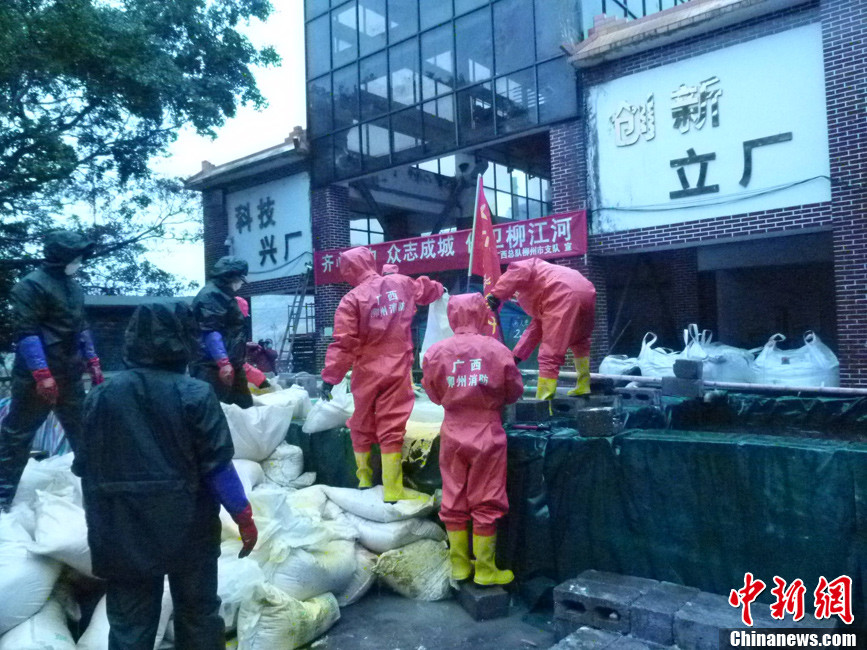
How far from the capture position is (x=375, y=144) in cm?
1277

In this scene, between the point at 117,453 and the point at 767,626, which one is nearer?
the point at 117,453

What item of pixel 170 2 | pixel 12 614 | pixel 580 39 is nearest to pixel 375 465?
pixel 12 614

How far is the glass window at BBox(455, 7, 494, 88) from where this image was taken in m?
11.1

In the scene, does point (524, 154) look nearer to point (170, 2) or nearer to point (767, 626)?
point (170, 2)

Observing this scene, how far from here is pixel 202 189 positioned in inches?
614

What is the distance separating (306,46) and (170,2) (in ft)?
8.89

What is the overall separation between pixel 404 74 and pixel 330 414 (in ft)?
28.8

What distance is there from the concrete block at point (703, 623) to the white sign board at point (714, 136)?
253 inches

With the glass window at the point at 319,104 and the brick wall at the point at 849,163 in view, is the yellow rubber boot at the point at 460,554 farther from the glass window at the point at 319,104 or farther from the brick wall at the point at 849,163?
the glass window at the point at 319,104

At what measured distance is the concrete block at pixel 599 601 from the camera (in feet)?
10.6

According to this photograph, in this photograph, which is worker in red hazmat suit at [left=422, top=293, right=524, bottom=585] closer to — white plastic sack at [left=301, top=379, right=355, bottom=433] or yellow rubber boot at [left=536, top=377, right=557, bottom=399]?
yellow rubber boot at [left=536, top=377, right=557, bottom=399]

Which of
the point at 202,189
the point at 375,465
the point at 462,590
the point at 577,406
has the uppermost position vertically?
the point at 202,189

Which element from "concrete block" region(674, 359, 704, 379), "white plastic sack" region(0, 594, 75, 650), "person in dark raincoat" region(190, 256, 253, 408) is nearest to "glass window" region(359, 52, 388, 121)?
"person in dark raincoat" region(190, 256, 253, 408)

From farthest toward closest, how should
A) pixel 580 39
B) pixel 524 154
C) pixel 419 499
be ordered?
pixel 524 154 < pixel 580 39 < pixel 419 499
